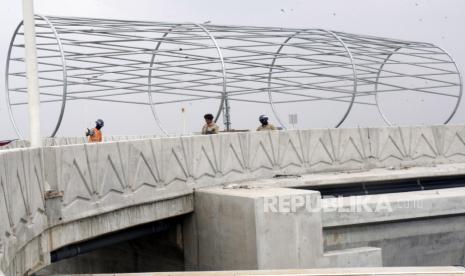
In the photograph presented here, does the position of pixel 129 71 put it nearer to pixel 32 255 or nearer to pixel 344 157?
pixel 344 157

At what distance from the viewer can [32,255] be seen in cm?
934

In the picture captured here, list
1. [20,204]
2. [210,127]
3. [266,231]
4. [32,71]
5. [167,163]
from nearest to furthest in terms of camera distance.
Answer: [20,204] → [32,71] → [266,231] → [167,163] → [210,127]

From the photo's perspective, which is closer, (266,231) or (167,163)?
(266,231)

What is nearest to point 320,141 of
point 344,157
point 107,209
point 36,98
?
point 344,157

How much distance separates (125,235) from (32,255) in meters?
4.06

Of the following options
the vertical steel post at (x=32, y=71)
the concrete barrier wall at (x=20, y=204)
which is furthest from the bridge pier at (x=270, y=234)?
the vertical steel post at (x=32, y=71)

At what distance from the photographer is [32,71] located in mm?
10586

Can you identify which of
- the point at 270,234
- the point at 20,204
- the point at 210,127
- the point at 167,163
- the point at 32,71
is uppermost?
the point at 32,71

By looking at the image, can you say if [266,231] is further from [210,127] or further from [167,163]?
[210,127]

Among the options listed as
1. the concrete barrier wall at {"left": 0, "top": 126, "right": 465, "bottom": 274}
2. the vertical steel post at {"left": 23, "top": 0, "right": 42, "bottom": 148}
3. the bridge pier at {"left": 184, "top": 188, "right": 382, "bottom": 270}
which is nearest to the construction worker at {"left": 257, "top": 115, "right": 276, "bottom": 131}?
the concrete barrier wall at {"left": 0, "top": 126, "right": 465, "bottom": 274}

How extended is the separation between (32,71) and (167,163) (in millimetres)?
4031

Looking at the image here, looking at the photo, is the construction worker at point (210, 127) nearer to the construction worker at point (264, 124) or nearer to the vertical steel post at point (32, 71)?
the construction worker at point (264, 124)

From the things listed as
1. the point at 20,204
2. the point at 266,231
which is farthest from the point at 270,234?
the point at 20,204

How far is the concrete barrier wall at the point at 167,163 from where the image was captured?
9141 millimetres
